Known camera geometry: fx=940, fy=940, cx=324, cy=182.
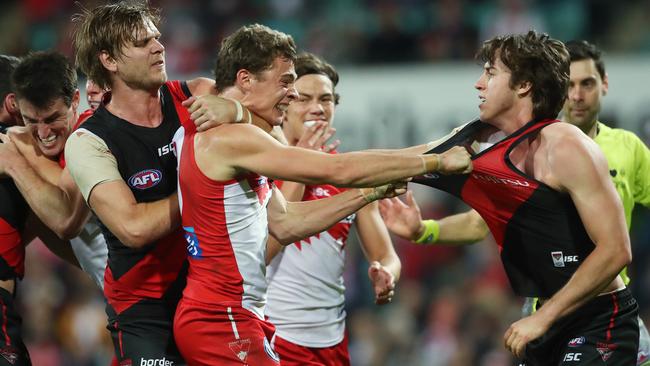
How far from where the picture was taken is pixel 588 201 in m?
4.80

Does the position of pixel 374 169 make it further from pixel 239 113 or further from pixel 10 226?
pixel 10 226

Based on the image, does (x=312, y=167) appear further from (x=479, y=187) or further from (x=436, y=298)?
(x=436, y=298)

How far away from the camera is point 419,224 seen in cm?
635

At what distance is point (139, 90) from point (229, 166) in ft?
2.99

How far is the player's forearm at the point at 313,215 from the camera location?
204 inches

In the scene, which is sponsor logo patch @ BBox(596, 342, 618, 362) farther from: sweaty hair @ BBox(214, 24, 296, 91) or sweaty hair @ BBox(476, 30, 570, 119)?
sweaty hair @ BBox(214, 24, 296, 91)

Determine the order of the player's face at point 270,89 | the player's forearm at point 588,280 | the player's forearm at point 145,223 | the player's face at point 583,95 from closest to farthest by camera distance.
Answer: the player's forearm at point 588,280 → the player's forearm at point 145,223 → the player's face at point 270,89 → the player's face at point 583,95

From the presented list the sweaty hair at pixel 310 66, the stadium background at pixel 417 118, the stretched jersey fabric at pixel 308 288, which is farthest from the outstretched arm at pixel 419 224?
the stadium background at pixel 417 118

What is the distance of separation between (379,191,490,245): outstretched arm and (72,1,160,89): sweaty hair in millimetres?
2092

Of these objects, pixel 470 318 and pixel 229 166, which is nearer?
pixel 229 166

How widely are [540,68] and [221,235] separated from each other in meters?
2.01

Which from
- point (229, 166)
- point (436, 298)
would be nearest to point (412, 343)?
point (436, 298)

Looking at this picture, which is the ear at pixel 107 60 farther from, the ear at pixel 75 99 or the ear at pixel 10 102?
the ear at pixel 10 102

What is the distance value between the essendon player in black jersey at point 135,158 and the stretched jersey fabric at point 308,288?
3.89 ft
